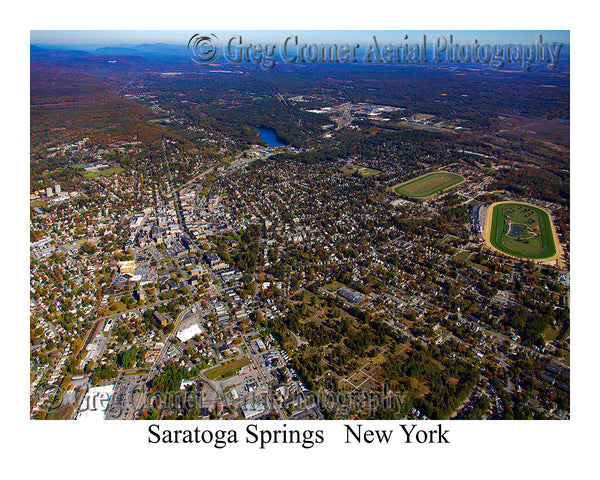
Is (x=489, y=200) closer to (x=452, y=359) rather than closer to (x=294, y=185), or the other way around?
(x=294, y=185)

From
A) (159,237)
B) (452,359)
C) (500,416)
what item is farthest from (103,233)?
(500,416)

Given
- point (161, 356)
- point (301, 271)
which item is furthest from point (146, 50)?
point (161, 356)

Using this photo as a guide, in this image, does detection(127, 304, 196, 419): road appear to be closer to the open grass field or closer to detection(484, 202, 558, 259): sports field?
the open grass field

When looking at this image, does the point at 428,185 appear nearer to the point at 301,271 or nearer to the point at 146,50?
the point at 301,271

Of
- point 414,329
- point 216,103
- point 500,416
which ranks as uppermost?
point 216,103

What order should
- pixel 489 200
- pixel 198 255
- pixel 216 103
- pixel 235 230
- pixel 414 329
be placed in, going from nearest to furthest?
pixel 414 329, pixel 198 255, pixel 235 230, pixel 489 200, pixel 216 103

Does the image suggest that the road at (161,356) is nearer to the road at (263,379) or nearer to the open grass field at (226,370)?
the open grass field at (226,370)
